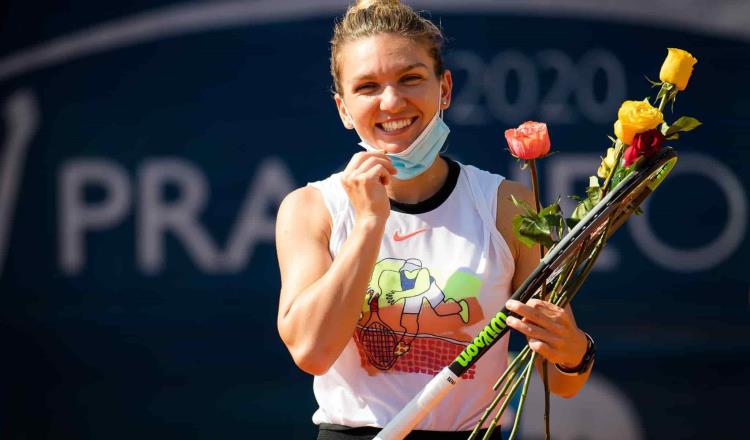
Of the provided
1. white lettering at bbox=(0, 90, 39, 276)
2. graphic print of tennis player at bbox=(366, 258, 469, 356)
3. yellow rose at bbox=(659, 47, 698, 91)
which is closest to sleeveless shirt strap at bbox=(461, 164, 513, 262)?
graphic print of tennis player at bbox=(366, 258, 469, 356)

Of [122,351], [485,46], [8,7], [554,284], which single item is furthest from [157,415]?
[554,284]

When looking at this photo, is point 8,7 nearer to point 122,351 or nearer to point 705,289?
point 122,351

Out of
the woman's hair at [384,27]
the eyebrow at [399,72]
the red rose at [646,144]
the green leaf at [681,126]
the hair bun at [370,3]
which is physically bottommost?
the red rose at [646,144]

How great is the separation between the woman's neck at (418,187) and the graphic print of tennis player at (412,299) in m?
0.21

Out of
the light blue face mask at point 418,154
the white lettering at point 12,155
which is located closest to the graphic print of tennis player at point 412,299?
the light blue face mask at point 418,154

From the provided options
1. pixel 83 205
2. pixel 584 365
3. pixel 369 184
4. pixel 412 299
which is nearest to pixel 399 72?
pixel 369 184

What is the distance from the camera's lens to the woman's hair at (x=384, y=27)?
84.6 inches

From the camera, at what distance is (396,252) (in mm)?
2086

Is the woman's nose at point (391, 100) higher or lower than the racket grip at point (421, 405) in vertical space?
higher

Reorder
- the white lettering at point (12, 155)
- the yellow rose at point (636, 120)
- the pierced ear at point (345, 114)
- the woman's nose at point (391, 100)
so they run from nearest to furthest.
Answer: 1. the yellow rose at point (636, 120)
2. the woman's nose at point (391, 100)
3. the pierced ear at point (345, 114)
4. the white lettering at point (12, 155)

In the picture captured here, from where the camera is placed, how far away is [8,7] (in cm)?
425

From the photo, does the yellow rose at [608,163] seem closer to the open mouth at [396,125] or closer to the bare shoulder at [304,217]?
the open mouth at [396,125]

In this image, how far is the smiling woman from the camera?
1.94m

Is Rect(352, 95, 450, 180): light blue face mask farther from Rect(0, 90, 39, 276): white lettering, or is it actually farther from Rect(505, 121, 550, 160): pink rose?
Rect(0, 90, 39, 276): white lettering
